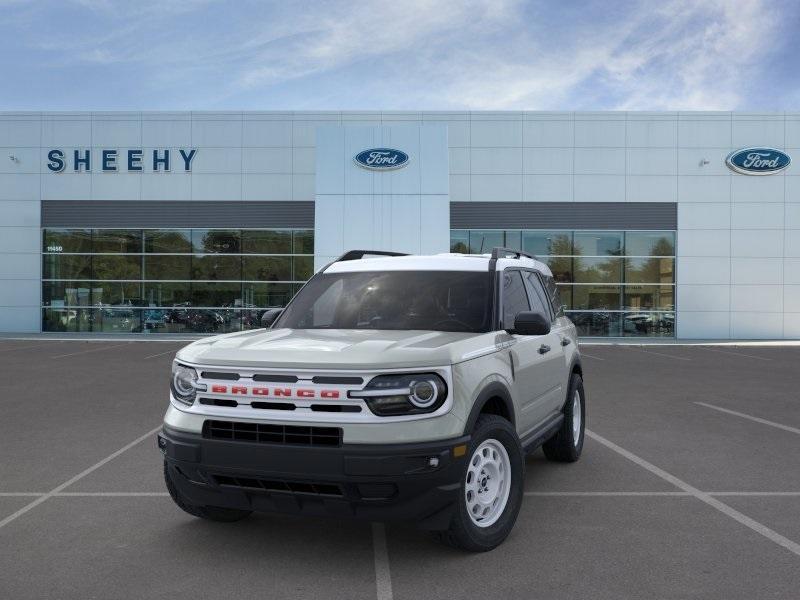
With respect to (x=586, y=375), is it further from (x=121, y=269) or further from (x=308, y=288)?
(x=121, y=269)

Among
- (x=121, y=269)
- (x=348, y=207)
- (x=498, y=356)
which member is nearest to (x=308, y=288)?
(x=498, y=356)

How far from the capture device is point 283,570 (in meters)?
3.92

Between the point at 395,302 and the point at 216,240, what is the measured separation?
24660 mm

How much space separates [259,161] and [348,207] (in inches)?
208

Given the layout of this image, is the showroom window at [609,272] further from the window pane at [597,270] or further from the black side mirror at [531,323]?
the black side mirror at [531,323]

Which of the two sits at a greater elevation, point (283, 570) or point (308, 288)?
point (308, 288)

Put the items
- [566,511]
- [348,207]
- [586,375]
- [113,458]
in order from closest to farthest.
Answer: [566,511] < [113,458] < [586,375] < [348,207]

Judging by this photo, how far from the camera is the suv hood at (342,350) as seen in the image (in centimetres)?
379

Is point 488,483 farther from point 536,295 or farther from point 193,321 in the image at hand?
point 193,321

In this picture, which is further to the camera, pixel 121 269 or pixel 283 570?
pixel 121 269

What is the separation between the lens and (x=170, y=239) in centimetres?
2858

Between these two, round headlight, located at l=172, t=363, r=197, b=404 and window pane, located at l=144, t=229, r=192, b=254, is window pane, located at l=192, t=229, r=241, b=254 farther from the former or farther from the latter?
round headlight, located at l=172, t=363, r=197, b=404

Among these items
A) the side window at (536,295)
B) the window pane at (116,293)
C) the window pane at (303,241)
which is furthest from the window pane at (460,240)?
the side window at (536,295)

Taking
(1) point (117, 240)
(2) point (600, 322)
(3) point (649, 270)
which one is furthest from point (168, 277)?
(3) point (649, 270)
